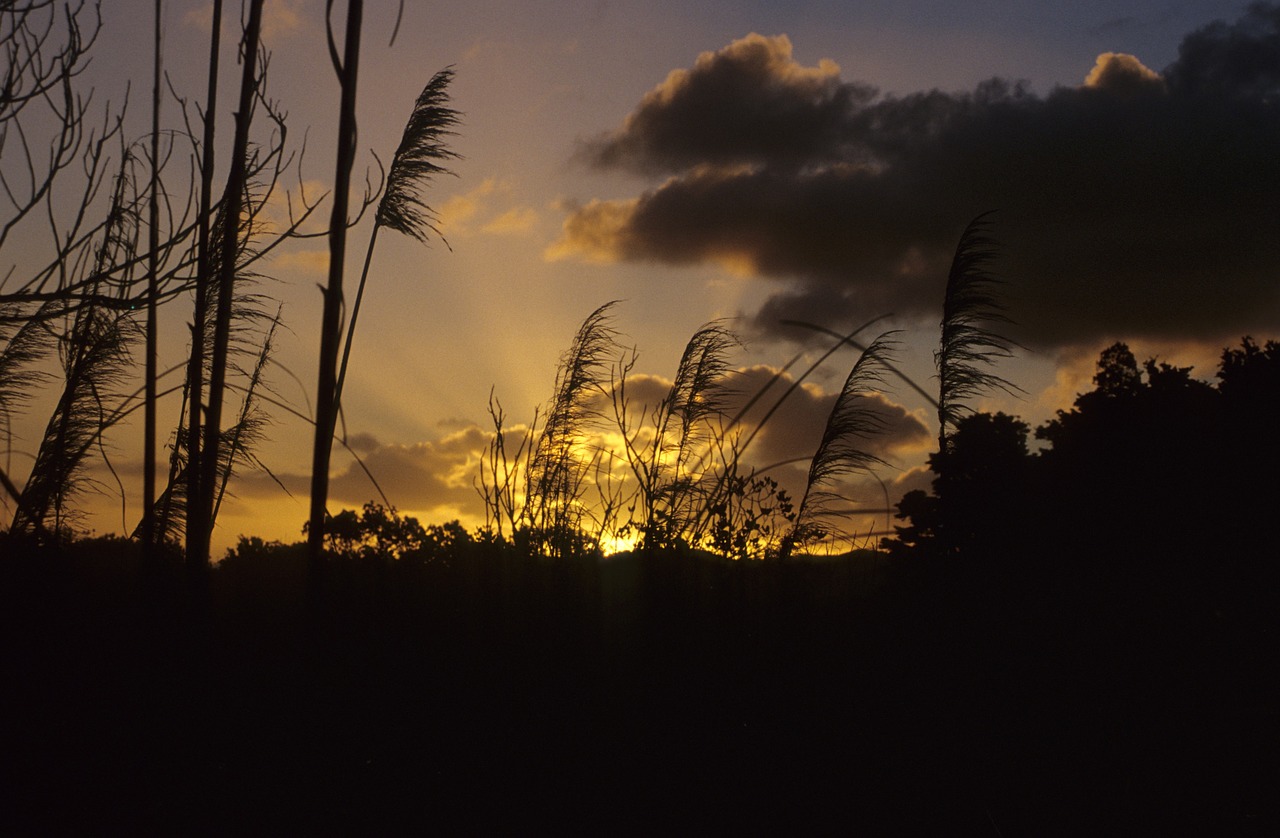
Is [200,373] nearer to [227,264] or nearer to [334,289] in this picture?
[227,264]

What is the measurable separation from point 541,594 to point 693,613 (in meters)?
0.73

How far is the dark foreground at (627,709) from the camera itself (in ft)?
Answer: 8.86

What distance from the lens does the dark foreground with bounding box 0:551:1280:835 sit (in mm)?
2699

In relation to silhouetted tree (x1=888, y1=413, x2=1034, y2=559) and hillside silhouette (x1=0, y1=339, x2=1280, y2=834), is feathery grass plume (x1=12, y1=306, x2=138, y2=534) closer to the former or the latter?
hillside silhouette (x1=0, y1=339, x2=1280, y2=834)

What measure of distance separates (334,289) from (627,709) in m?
1.72

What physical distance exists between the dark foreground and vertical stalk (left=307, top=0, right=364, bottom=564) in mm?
348

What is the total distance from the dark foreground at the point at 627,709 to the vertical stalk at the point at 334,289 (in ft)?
1.14

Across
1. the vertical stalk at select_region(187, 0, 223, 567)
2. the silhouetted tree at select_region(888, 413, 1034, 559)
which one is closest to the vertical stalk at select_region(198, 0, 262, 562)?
the vertical stalk at select_region(187, 0, 223, 567)

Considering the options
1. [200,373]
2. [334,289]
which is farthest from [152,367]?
[334,289]

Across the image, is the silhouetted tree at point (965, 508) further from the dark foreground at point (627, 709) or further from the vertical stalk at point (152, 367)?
the vertical stalk at point (152, 367)

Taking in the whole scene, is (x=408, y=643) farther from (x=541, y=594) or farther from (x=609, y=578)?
(x=609, y=578)

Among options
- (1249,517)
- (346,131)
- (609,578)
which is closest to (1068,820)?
(609,578)

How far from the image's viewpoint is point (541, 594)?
13.4 feet

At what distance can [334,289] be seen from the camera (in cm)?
274
